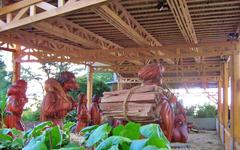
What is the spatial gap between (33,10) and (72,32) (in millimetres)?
2784

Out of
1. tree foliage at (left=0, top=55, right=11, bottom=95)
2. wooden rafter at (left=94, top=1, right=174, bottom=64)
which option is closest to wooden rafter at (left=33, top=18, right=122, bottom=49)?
wooden rafter at (left=94, top=1, right=174, bottom=64)

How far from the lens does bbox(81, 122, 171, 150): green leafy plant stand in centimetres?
109

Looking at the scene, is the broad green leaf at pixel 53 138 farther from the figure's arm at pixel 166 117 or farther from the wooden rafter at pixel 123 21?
the wooden rafter at pixel 123 21

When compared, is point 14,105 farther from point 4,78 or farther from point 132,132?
point 4,78

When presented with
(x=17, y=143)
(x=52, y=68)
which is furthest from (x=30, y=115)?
(x=17, y=143)

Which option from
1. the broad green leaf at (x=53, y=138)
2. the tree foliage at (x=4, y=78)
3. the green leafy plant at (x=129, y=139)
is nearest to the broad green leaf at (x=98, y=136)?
the green leafy plant at (x=129, y=139)

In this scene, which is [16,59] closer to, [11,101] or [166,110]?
[11,101]

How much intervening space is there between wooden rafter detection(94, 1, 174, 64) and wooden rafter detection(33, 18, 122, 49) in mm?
1052

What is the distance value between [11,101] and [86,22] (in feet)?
8.31

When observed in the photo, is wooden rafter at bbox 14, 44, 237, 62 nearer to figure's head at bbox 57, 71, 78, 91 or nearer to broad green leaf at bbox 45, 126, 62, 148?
figure's head at bbox 57, 71, 78, 91

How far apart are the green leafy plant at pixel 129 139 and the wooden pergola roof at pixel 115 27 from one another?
9.95 feet

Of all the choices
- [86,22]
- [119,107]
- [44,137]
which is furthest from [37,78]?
[44,137]

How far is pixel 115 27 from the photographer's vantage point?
7270 millimetres

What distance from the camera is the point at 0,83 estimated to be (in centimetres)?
1508
